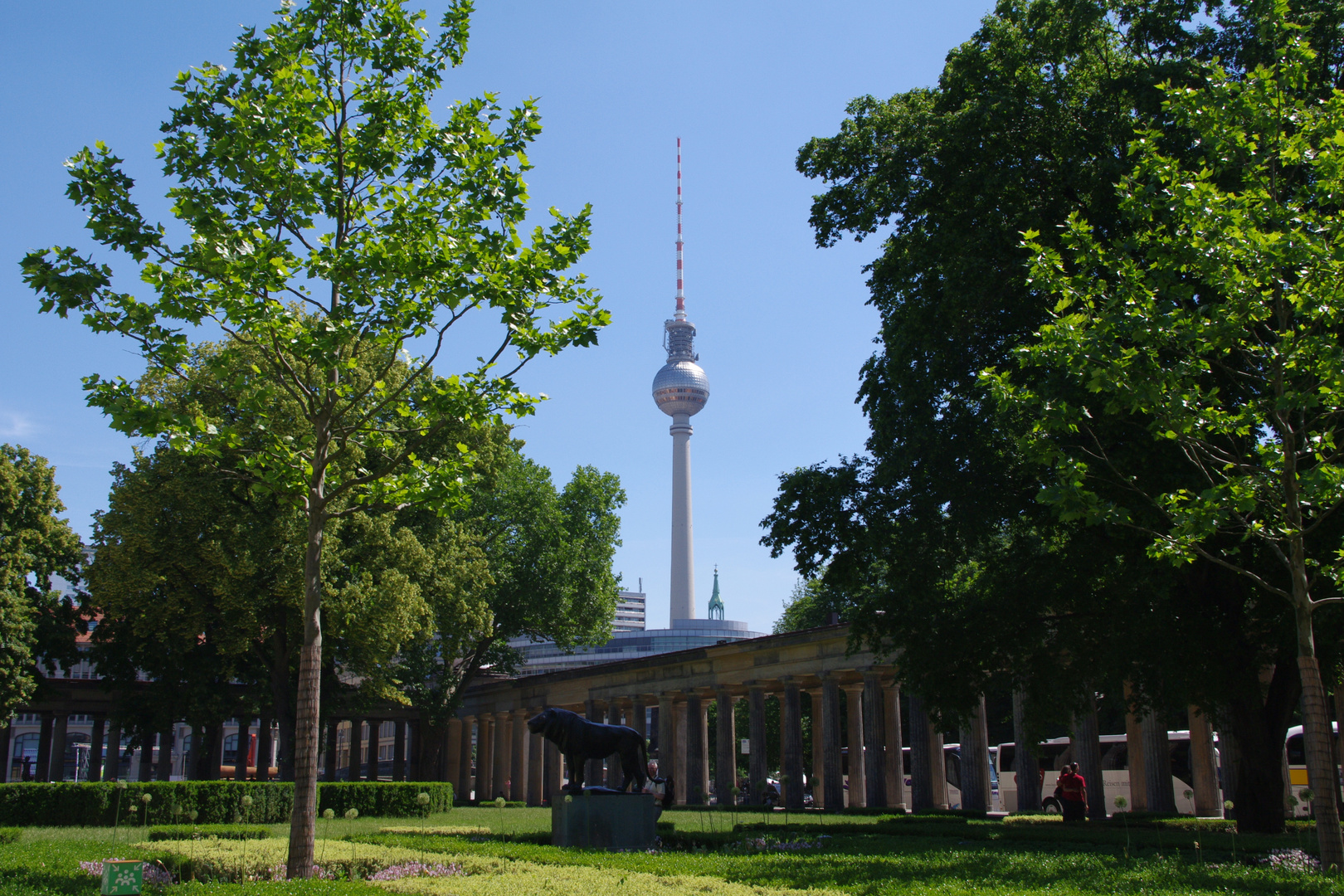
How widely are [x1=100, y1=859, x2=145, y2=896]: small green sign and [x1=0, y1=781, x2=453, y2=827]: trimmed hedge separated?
21595mm

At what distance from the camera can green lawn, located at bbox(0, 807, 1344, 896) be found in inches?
554

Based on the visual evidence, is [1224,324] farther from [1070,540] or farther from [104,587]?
[104,587]

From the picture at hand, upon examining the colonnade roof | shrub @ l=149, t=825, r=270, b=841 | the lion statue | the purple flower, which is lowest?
shrub @ l=149, t=825, r=270, b=841

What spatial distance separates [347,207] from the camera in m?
17.4

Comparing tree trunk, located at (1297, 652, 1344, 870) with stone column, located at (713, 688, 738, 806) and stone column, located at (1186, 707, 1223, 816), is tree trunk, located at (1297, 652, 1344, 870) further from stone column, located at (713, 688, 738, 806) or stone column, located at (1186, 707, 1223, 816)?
stone column, located at (713, 688, 738, 806)

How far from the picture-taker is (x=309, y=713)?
1620cm

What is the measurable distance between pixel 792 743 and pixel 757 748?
11.3ft

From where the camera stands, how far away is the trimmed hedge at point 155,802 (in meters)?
33.9

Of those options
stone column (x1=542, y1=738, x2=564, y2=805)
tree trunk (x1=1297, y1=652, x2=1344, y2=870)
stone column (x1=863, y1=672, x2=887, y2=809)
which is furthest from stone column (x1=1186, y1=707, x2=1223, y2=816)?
stone column (x1=542, y1=738, x2=564, y2=805)

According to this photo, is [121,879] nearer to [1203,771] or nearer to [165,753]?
[1203,771]

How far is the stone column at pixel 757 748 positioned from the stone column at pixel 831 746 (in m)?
2.89

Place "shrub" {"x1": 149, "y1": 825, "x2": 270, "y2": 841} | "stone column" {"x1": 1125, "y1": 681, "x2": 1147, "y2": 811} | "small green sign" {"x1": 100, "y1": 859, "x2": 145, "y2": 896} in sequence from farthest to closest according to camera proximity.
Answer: "stone column" {"x1": 1125, "y1": 681, "x2": 1147, "y2": 811} < "shrub" {"x1": 149, "y1": 825, "x2": 270, "y2": 841} < "small green sign" {"x1": 100, "y1": 859, "x2": 145, "y2": 896}

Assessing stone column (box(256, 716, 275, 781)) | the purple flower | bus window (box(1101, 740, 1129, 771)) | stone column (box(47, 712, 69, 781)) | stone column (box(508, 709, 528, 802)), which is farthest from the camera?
stone column (box(508, 709, 528, 802))

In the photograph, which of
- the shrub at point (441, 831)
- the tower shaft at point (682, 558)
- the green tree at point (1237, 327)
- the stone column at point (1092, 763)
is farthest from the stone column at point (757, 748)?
the tower shaft at point (682, 558)
